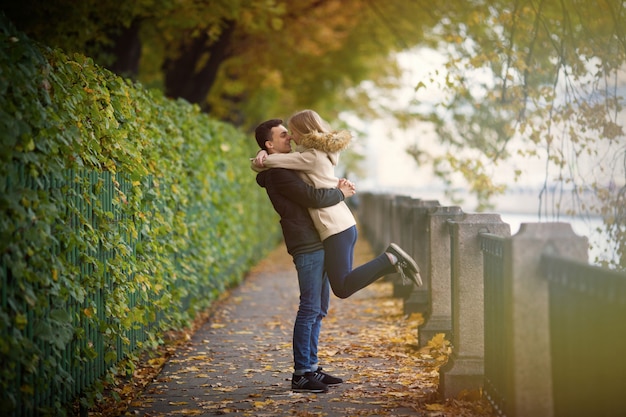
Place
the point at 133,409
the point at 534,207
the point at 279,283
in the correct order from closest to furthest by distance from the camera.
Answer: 1. the point at 133,409
2. the point at 279,283
3. the point at 534,207

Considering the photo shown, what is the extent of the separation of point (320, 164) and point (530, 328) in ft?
7.38

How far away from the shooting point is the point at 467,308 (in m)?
6.11

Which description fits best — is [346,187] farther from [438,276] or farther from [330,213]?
[438,276]

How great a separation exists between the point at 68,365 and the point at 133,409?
2.17ft

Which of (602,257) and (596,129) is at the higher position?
(596,129)

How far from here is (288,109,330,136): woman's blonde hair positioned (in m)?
6.27

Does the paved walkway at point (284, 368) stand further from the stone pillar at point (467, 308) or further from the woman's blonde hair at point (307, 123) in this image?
the woman's blonde hair at point (307, 123)

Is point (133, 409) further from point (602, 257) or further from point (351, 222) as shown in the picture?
point (602, 257)

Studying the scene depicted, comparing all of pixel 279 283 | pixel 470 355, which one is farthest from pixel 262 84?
pixel 470 355

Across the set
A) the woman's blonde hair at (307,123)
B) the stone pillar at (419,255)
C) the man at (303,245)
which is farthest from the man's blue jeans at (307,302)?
the stone pillar at (419,255)

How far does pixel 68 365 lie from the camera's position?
5246 mm

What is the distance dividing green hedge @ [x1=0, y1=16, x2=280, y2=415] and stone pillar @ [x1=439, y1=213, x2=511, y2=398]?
2.44 m

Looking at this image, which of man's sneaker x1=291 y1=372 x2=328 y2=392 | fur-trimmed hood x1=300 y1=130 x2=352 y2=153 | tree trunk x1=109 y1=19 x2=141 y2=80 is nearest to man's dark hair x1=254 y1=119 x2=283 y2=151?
fur-trimmed hood x1=300 y1=130 x2=352 y2=153

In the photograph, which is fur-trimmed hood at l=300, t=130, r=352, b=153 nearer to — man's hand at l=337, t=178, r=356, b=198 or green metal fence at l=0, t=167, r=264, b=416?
man's hand at l=337, t=178, r=356, b=198
